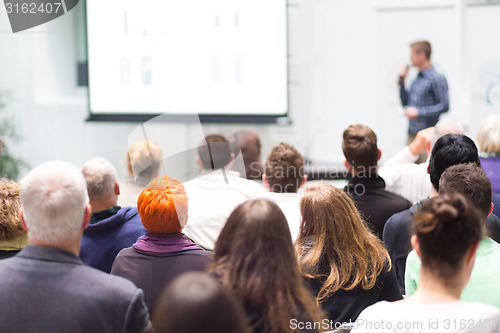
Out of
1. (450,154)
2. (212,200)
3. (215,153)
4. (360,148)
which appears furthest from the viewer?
(215,153)

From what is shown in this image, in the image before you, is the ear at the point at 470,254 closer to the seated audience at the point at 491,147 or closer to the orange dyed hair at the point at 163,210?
the orange dyed hair at the point at 163,210

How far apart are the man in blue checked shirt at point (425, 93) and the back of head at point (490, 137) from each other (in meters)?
1.98

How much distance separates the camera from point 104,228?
8.42 ft

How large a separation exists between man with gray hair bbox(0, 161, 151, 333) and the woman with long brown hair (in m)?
0.75

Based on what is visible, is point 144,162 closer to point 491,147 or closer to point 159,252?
point 159,252

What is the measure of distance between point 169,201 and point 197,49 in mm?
4259

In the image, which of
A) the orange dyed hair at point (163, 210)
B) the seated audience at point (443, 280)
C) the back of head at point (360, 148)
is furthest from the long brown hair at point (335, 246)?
the back of head at point (360, 148)

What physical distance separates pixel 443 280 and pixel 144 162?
94.8 inches

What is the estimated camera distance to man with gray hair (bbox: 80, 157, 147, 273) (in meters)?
2.52

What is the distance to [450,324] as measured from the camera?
4.64ft

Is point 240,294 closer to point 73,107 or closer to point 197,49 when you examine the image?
point 197,49

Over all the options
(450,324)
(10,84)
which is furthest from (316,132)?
(450,324)

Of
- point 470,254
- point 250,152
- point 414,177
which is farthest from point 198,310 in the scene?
point 250,152

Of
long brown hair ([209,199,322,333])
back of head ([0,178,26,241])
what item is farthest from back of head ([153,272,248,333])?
back of head ([0,178,26,241])
